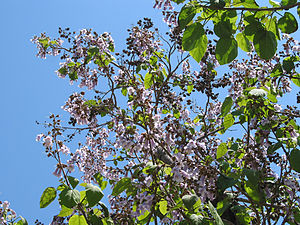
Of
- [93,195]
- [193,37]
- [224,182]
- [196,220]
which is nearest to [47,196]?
[93,195]

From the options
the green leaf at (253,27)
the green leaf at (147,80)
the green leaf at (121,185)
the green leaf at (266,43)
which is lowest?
the green leaf at (266,43)

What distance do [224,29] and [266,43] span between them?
0.29 m

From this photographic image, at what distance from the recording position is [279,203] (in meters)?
4.15

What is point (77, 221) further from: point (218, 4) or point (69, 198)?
point (218, 4)

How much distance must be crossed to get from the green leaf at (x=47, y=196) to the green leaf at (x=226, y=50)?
7.14ft

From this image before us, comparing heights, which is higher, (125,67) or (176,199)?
(125,67)

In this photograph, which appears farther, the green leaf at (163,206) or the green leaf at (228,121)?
the green leaf at (228,121)

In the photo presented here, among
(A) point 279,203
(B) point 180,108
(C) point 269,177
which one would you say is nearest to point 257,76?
(B) point 180,108

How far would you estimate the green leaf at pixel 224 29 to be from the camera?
188cm

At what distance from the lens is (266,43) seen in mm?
1883

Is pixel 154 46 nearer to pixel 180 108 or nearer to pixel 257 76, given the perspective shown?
pixel 180 108

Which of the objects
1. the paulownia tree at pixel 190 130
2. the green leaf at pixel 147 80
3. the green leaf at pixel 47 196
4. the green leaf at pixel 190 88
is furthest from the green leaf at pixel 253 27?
the green leaf at pixel 190 88

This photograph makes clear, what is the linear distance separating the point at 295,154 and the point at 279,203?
1547 millimetres

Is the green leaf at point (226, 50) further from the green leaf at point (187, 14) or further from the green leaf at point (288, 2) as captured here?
the green leaf at point (288, 2)
